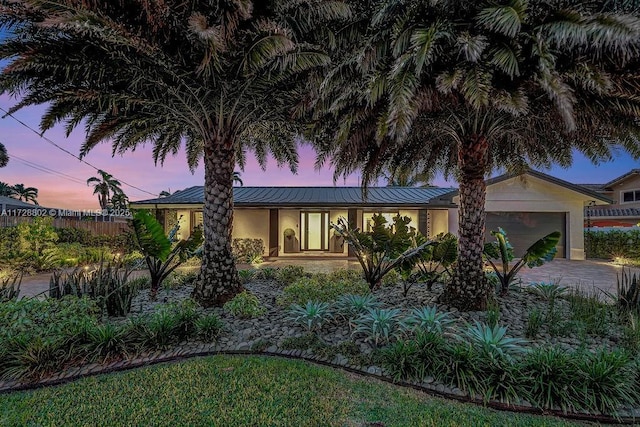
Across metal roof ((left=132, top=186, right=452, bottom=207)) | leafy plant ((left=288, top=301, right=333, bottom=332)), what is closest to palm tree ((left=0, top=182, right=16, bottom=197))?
metal roof ((left=132, top=186, right=452, bottom=207))

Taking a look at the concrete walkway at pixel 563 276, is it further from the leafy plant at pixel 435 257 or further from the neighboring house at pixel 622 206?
the neighboring house at pixel 622 206

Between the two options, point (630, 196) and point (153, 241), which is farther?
point (630, 196)

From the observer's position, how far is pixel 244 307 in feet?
21.0

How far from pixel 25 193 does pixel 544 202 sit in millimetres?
57935

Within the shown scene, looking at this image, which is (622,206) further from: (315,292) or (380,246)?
(315,292)

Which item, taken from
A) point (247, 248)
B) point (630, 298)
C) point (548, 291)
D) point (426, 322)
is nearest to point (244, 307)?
point (426, 322)

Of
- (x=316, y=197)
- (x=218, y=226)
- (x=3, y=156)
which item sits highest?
(x=3, y=156)

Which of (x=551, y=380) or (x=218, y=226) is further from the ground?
(x=218, y=226)

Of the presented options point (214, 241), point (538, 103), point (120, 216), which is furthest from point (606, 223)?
point (120, 216)

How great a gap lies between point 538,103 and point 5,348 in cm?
941

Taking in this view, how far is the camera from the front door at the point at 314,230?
20.4 metres

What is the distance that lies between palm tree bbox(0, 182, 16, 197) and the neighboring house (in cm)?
6168

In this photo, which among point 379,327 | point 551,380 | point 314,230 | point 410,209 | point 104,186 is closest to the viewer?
point 551,380

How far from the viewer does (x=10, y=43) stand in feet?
17.8
